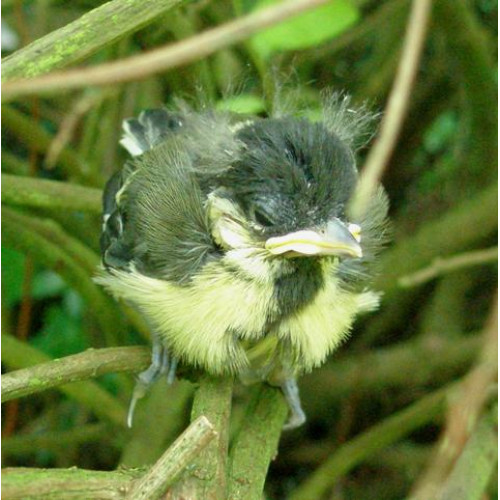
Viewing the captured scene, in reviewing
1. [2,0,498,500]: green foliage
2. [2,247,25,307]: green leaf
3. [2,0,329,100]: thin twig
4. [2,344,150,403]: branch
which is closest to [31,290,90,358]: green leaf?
[2,0,498,500]: green foliage

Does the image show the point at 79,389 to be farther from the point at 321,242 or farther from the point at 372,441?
the point at 321,242

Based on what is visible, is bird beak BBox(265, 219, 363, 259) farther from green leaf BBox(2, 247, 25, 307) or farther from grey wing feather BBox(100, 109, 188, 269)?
green leaf BBox(2, 247, 25, 307)

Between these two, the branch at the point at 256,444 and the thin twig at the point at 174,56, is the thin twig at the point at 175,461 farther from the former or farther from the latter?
the thin twig at the point at 174,56

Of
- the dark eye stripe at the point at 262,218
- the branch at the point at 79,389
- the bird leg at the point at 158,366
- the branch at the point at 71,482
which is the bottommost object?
the branch at the point at 79,389

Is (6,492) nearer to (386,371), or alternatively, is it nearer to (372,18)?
(386,371)

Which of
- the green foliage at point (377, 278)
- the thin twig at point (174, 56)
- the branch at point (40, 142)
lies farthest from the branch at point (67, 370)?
the branch at point (40, 142)
